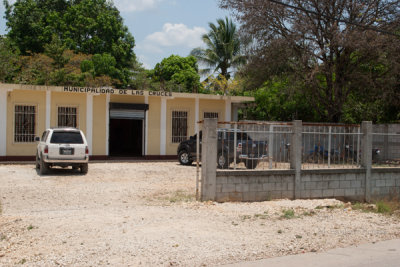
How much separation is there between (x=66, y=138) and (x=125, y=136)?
1345 centimetres

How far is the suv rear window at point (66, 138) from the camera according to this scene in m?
15.4

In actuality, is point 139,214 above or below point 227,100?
below

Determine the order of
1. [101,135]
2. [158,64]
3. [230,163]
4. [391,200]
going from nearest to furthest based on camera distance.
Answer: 1. [230,163]
2. [391,200]
3. [101,135]
4. [158,64]

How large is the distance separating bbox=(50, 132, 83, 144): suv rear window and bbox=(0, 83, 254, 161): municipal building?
4.86 metres

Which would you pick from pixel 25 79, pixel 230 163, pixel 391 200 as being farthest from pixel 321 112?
pixel 25 79

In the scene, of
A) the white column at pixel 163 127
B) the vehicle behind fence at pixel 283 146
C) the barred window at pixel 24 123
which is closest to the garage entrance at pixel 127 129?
the white column at pixel 163 127

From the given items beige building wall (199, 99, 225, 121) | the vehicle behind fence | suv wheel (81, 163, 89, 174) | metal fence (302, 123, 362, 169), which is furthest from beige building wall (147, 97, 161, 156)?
metal fence (302, 123, 362, 169)

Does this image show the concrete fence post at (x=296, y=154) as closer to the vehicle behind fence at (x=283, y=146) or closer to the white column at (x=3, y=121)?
the vehicle behind fence at (x=283, y=146)

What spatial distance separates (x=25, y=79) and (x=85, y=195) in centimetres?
Result: 1760

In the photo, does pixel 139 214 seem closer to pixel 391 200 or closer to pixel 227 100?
pixel 391 200

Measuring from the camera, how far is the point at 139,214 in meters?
8.84

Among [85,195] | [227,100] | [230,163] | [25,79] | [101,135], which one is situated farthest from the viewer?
[25,79]

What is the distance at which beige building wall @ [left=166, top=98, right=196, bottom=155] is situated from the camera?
22.9 metres

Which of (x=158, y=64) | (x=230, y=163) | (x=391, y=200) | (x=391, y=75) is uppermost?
(x=158, y=64)
